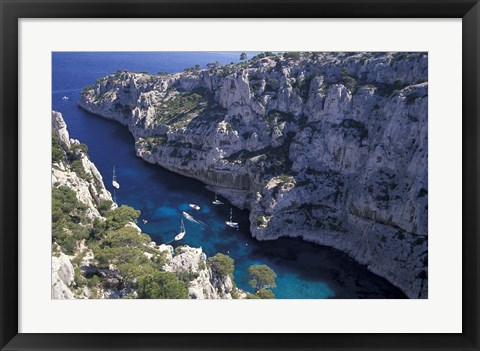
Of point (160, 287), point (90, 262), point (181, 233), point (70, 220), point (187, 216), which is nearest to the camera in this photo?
point (160, 287)

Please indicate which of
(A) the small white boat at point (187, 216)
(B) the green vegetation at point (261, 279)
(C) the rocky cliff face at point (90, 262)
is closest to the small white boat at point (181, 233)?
(A) the small white boat at point (187, 216)

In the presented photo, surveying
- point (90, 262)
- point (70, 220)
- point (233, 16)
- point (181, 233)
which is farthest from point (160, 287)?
point (181, 233)

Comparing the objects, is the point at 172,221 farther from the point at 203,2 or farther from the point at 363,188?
the point at 203,2

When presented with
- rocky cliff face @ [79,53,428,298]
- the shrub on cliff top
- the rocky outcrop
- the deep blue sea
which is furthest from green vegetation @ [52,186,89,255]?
rocky cliff face @ [79,53,428,298]

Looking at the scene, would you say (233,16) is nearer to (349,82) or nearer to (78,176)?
(78,176)

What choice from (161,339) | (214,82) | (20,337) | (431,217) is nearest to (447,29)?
(431,217)

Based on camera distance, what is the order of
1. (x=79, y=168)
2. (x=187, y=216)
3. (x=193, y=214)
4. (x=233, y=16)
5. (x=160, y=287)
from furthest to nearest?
(x=193, y=214) < (x=187, y=216) < (x=79, y=168) < (x=160, y=287) < (x=233, y=16)
